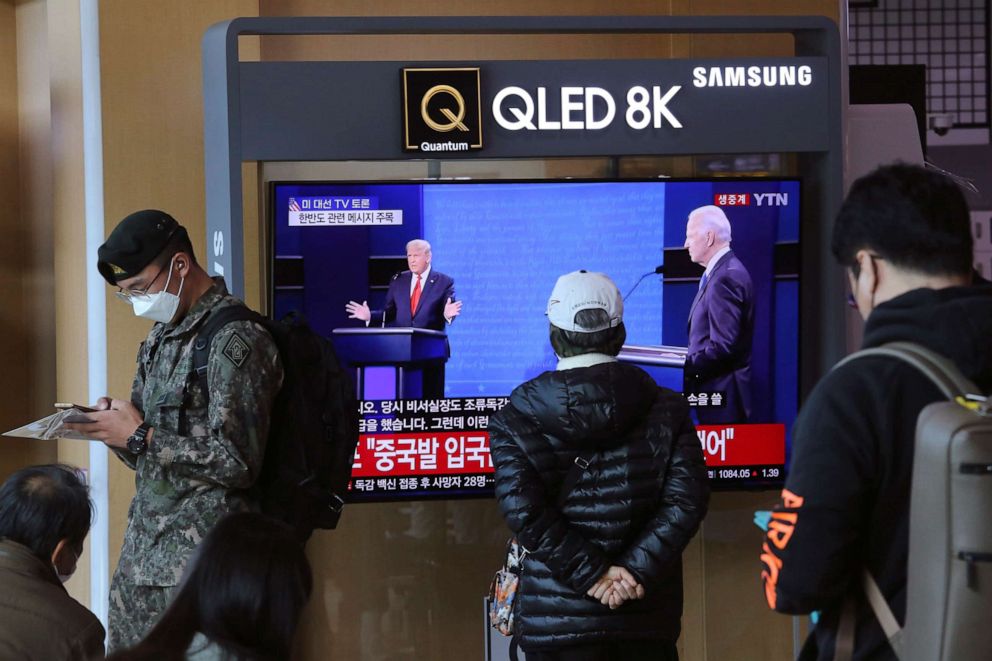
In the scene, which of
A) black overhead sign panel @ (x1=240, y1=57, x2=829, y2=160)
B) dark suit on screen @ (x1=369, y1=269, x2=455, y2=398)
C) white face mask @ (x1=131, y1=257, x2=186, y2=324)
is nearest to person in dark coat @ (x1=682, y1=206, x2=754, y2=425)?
black overhead sign panel @ (x1=240, y1=57, x2=829, y2=160)

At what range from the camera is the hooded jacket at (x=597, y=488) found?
2.87 metres

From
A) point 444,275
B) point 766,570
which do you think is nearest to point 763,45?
point 444,275

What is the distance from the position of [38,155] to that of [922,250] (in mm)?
3930

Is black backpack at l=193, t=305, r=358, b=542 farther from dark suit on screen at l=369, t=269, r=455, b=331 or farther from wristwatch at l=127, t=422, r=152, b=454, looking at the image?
dark suit on screen at l=369, t=269, r=455, b=331

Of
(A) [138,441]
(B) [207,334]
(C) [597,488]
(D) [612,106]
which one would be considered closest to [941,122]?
(D) [612,106]

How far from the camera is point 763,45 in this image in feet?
15.5

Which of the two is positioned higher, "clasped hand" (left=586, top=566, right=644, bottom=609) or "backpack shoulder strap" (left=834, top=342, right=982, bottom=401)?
"backpack shoulder strap" (left=834, top=342, right=982, bottom=401)

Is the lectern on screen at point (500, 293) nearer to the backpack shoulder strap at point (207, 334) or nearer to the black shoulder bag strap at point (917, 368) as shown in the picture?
the backpack shoulder strap at point (207, 334)

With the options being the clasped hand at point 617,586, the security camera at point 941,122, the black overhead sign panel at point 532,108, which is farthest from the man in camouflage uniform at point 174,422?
the security camera at point 941,122

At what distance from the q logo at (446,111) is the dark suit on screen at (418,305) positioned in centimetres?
49

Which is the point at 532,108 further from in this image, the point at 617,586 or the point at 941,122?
the point at 941,122

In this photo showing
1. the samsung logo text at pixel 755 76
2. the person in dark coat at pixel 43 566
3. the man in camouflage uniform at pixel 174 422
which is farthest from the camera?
the samsung logo text at pixel 755 76

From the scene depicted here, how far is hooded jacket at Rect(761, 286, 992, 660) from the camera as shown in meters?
1.75

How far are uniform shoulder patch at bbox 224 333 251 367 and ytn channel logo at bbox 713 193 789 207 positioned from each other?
1943 millimetres
